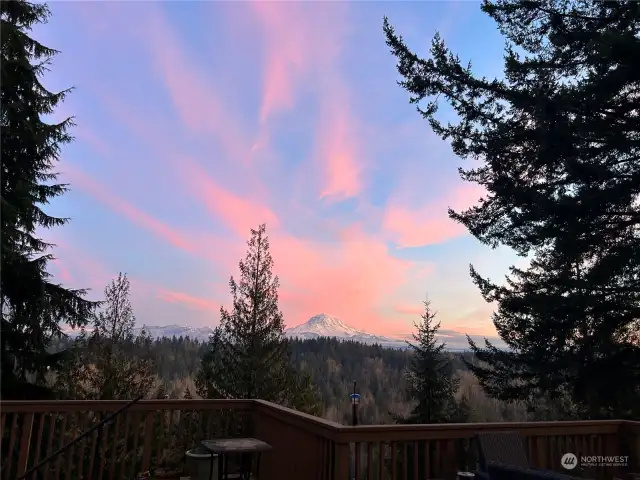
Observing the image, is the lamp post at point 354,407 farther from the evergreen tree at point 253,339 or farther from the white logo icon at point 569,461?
the evergreen tree at point 253,339

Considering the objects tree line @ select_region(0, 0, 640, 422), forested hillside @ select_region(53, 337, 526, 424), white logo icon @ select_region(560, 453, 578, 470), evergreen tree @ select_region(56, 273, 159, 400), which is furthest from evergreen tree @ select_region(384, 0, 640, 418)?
forested hillside @ select_region(53, 337, 526, 424)

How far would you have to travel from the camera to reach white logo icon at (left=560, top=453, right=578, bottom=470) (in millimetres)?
4008

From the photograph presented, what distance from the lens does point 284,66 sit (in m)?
8.80

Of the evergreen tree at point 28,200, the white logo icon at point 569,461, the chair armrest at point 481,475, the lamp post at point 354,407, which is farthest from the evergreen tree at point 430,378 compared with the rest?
the lamp post at point 354,407

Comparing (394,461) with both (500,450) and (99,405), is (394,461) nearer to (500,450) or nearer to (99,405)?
(500,450)

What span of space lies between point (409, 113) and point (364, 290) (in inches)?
262

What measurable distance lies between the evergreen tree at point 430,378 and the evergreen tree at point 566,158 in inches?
337

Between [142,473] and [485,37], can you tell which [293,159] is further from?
[142,473]

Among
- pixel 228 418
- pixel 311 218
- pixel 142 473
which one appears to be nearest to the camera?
pixel 142 473

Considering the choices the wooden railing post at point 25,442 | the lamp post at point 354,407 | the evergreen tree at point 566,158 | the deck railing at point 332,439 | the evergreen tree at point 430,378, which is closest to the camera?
the deck railing at point 332,439

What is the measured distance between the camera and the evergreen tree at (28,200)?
7340 mm

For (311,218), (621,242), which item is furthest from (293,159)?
(621,242)

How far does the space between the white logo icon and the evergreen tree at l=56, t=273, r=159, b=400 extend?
31.4 ft

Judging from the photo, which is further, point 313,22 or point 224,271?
point 224,271
